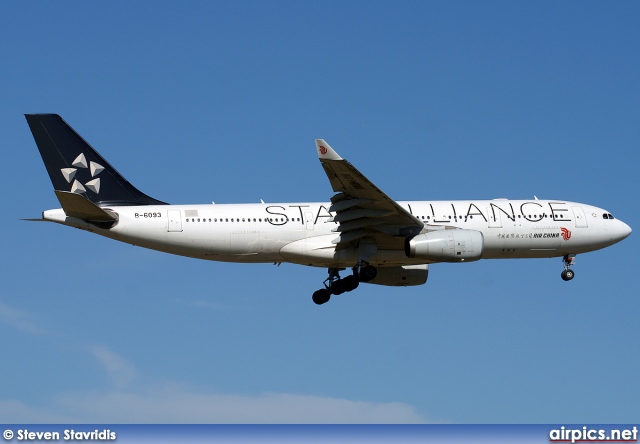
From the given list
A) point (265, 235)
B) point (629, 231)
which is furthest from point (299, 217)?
point (629, 231)

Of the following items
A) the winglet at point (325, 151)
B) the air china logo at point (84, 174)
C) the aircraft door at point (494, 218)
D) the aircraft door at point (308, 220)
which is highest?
the air china logo at point (84, 174)

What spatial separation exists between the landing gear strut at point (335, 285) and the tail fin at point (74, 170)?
9.66 metres

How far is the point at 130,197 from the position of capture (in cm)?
5625

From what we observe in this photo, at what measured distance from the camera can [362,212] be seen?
2087 inches

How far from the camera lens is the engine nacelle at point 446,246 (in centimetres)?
5319

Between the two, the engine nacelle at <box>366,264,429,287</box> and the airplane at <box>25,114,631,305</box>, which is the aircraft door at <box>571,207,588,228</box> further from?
the engine nacelle at <box>366,264,429,287</box>

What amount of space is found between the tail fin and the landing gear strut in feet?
31.7

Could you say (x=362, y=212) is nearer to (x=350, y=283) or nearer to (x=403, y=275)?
(x=350, y=283)

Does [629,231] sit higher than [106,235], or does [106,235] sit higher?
[629,231]

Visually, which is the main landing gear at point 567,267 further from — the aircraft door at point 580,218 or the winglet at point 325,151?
the winglet at point 325,151

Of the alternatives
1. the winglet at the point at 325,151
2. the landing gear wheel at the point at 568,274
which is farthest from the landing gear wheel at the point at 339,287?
the landing gear wheel at the point at 568,274

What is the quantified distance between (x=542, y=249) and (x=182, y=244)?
1878cm

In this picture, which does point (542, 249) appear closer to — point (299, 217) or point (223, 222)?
point (299, 217)

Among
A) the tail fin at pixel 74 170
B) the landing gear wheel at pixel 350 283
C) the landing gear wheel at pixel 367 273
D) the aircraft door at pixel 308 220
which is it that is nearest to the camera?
the aircraft door at pixel 308 220
